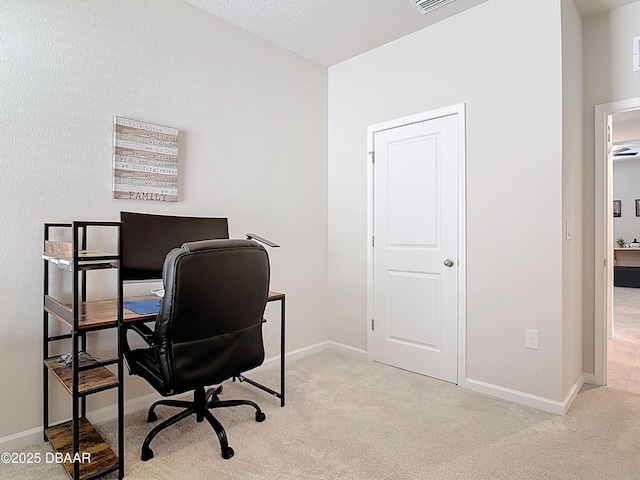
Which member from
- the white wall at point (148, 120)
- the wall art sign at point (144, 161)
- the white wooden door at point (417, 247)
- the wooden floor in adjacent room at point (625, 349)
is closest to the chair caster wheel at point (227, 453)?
the white wall at point (148, 120)

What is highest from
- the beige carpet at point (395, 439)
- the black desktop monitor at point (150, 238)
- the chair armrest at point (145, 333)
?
the black desktop monitor at point (150, 238)

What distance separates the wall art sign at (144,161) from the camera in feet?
7.73

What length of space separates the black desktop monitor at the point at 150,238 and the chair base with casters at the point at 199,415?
75 cm

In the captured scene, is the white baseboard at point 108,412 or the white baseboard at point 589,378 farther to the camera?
the white baseboard at point 589,378

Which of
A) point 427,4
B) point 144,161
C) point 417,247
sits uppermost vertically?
point 427,4

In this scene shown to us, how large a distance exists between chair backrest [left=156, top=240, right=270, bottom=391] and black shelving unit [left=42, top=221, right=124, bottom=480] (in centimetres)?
22

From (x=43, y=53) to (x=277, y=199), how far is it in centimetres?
182

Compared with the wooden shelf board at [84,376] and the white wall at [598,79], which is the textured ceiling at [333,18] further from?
the wooden shelf board at [84,376]

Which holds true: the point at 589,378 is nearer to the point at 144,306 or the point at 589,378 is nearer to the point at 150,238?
the point at 144,306

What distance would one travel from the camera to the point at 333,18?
2879 millimetres

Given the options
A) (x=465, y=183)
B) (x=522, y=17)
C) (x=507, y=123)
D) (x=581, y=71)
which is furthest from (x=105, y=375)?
(x=581, y=71)

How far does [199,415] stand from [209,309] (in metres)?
0.79

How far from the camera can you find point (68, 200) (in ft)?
7.15

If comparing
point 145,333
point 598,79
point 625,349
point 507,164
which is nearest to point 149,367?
point 145,333
